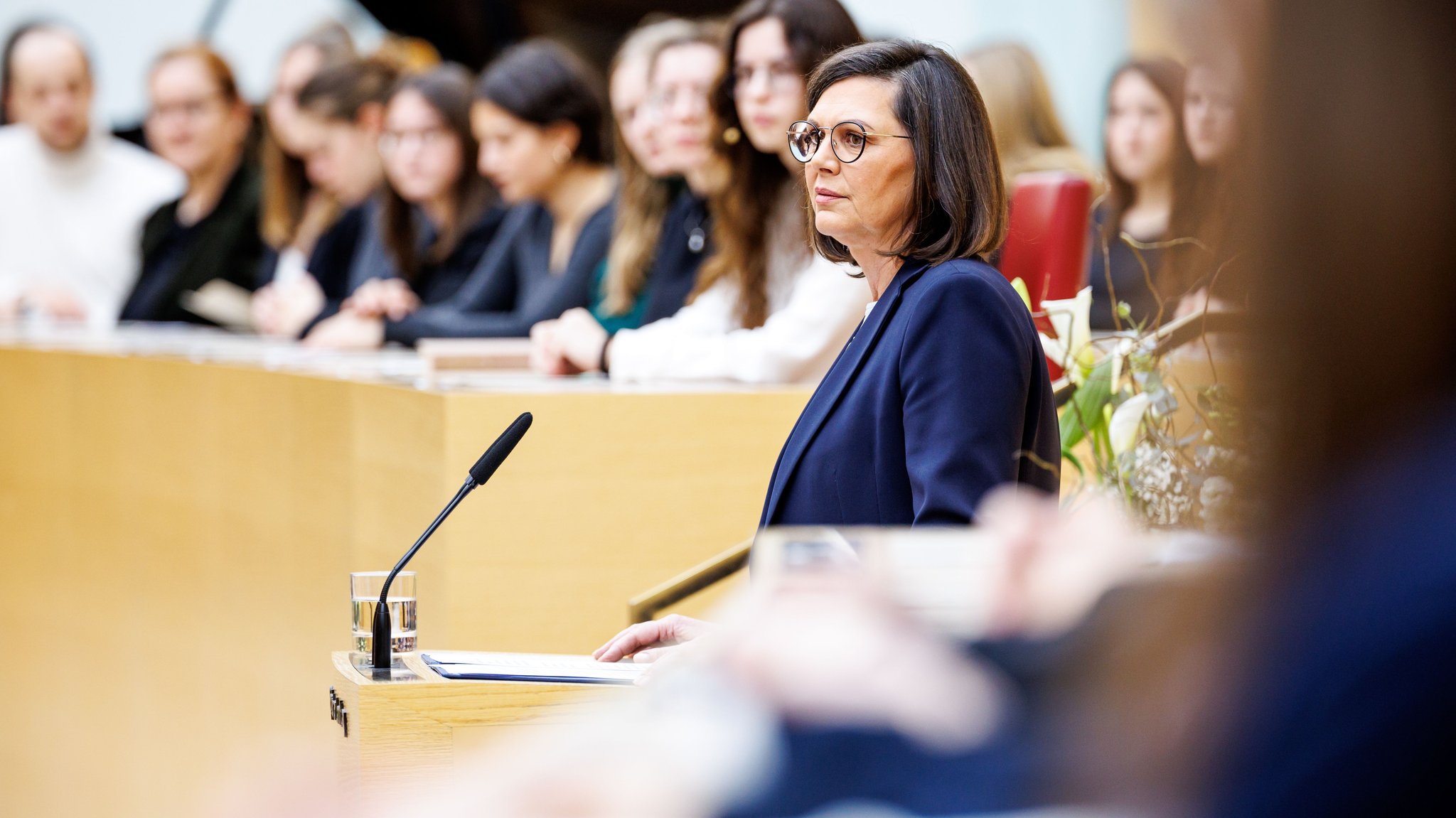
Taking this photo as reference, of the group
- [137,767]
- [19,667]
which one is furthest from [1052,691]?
[19,667]

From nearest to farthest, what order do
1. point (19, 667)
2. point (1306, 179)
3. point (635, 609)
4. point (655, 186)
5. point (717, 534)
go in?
point (1306, 179) < point (635, 609) < point (717, 534) < point (655, 186) < point (19, 667)

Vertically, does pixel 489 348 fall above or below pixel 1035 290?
below

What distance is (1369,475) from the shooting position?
444 mm

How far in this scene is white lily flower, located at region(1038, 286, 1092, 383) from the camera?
6.16 feet

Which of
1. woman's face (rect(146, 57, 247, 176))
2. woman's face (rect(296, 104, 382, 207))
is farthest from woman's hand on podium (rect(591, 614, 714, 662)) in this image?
woman's face (rect(146, 57, 247, 176))

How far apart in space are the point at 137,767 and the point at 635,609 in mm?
1819

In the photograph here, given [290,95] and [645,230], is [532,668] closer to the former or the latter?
[645,230]

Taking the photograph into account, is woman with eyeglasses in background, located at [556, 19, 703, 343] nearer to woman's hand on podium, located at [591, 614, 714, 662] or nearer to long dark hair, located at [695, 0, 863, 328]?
long dark hair, located at [695, 0, 863, 328]

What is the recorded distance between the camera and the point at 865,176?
1.56 metres

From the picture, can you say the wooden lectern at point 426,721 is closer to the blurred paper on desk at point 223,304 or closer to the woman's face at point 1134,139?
the woman's face at point 1134,139

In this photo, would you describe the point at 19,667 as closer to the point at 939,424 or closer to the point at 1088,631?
the point at 939,424

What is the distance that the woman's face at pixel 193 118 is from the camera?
4.79 meters

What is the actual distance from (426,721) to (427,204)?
9.73 ft

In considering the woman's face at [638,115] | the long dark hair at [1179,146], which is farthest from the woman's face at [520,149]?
the long dark hair at [1179,146]
